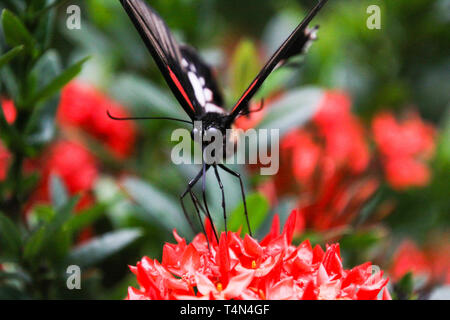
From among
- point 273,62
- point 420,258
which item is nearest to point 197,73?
point 273,62

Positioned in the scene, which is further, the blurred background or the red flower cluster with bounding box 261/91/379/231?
the red flower cluster with bounding box 261/91/379/231

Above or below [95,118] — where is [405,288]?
below

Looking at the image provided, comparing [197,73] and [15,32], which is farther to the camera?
[197,73]

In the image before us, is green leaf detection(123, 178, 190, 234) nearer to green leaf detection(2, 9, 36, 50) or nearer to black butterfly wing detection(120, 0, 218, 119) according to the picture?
black butterfly wing detection(120, 0, 218, 119)

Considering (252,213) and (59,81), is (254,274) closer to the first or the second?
(252,213)

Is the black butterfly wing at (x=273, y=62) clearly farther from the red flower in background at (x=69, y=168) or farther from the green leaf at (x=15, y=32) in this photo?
the red flower in background at (x=69, y=168)

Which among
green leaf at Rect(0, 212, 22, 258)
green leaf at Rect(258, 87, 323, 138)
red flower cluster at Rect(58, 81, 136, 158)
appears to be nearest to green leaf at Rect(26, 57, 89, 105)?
green leaf at Rect(0, 212, 22, 258)
